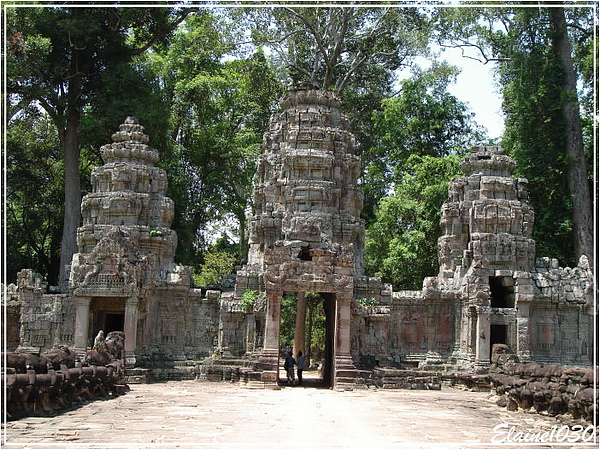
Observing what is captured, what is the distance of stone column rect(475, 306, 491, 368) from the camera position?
74.5 feet

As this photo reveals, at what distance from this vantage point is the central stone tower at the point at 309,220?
67.3 feet

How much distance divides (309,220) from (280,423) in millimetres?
9663

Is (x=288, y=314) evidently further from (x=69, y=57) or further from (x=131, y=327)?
(x=131, y=327)

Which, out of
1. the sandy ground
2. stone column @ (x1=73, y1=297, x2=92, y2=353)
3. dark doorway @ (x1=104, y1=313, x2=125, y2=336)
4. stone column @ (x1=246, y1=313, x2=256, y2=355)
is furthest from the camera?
dark doorway @ (x1=104, y1=313, x2=125, y2=336)

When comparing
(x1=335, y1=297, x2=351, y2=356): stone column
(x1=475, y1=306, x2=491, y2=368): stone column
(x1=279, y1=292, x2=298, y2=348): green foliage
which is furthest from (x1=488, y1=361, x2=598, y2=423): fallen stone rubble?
(x1=279, y1=292, x2=298, y2=348): green foliage

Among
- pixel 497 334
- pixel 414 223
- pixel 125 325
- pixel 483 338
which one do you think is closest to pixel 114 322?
pixel 125 325

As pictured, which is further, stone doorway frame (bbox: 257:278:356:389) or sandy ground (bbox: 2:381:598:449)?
stone doorway frame (bbox: 257:278:356:389)

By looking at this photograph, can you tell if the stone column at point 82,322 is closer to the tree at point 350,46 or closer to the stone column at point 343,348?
the stone column at point 343,348

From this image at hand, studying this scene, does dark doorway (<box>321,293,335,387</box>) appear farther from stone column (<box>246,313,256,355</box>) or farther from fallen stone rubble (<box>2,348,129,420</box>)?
fallen stone rubble (<box>2,348,129,420</box>)

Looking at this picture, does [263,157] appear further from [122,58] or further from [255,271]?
[122,58]

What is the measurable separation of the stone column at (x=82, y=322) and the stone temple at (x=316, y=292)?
0.13 feet

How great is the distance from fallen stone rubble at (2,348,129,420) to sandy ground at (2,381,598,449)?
344mm

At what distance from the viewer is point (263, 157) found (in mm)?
25656

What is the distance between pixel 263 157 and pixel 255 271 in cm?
456
